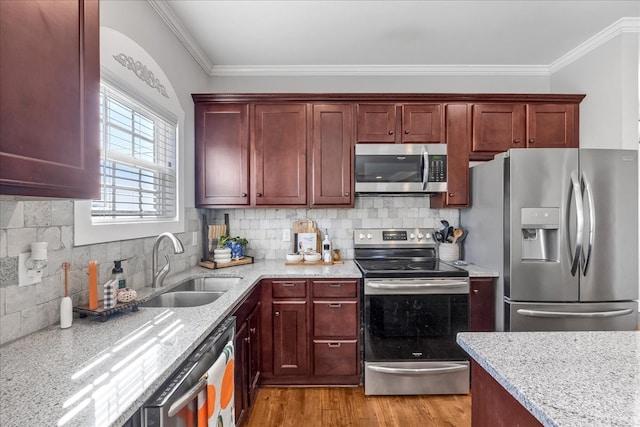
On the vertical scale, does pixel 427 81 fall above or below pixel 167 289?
above

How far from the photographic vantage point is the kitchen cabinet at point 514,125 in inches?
113

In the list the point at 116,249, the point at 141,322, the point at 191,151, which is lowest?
the point at 141,322

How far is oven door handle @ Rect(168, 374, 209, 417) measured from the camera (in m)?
1.00

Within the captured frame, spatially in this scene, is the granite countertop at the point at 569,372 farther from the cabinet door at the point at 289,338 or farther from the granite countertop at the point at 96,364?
the cabinet door at the point at 289,338

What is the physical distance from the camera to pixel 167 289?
204cm

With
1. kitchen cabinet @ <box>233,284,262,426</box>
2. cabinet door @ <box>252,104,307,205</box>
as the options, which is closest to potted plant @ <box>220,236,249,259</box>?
cabinet door @ <box>252,104,307,205</box>

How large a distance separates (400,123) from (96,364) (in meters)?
2.62

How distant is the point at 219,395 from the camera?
1322 mm

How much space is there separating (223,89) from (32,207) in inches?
89.9

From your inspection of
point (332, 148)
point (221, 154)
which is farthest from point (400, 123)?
point (221, 154)

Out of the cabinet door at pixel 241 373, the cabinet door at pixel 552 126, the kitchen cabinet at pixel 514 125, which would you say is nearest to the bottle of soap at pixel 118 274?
the cabinet door at pixel 241 373

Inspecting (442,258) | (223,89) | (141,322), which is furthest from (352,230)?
(141,322)

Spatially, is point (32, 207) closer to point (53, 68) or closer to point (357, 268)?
point (53, 68)

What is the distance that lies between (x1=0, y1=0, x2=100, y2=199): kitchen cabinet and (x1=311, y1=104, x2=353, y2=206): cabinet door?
1.98 meters
